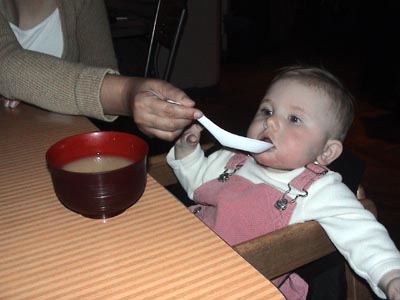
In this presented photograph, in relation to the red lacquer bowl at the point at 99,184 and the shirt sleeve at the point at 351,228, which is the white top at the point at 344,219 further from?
the red lacquer bowl at the point at 99,184

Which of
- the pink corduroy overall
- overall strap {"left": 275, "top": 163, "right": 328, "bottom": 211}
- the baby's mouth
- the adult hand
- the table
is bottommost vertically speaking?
the pink corduroy overall

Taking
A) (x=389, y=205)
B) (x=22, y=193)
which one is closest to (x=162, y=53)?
(x=389, y=205)

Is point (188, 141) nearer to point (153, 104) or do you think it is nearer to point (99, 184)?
point (153, 104)

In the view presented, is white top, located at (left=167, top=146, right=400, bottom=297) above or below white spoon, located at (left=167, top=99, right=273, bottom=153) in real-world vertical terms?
below

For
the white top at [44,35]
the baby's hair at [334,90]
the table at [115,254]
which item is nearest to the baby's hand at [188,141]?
the baby's hair at [334,90]

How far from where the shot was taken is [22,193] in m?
0.68

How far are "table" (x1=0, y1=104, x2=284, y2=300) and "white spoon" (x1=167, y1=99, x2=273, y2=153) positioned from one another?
0.46 ft

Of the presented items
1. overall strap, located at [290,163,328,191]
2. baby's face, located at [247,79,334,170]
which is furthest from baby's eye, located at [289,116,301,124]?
overall strap, located at [290,163,328,191]

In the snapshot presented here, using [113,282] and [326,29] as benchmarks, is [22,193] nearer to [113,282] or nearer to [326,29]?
[113,282]

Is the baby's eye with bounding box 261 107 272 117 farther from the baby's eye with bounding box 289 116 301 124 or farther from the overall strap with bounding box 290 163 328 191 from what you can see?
the overall strap with bounding box 290 163 328 191

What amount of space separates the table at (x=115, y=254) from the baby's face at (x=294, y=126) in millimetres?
386

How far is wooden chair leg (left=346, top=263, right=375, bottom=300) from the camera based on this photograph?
0.87 metres

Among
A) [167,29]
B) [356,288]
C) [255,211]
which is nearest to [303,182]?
[255,211]

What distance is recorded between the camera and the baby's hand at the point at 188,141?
3.57 feet
